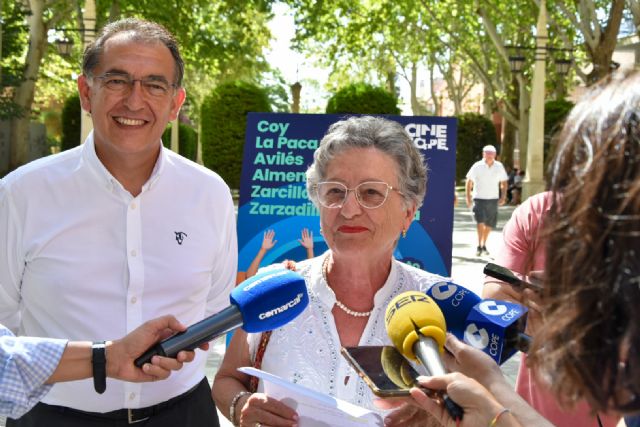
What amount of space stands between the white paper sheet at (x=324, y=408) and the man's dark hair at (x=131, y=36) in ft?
4.71

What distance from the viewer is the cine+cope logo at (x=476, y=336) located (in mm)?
1972

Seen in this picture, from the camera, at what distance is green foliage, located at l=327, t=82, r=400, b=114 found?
75.8 ft

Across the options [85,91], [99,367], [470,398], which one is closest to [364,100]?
[85,91]

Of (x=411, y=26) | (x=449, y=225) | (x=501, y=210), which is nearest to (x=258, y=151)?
(x=449, y=225)

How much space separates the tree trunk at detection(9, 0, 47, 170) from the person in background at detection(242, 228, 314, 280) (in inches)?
707

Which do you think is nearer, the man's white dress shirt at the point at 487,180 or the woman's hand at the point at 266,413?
the woman's hand at the point at 266,413

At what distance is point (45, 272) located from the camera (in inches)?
108

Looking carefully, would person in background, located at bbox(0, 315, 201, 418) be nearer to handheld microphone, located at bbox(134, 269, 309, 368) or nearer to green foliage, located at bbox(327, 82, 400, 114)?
handheld microphone, located at bbox(134, 269, 309, 368)

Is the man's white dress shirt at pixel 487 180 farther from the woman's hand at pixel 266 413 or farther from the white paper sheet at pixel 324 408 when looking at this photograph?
the white paper sheet at pixel 324 408

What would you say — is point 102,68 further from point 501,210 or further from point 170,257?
point 501,210

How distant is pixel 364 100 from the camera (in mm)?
23234

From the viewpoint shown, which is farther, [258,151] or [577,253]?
[258,151]

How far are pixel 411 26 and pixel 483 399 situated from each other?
29429mm

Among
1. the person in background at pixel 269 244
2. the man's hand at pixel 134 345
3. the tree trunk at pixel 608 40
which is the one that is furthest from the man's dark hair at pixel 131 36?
the tree trunk at pixel 608 40
